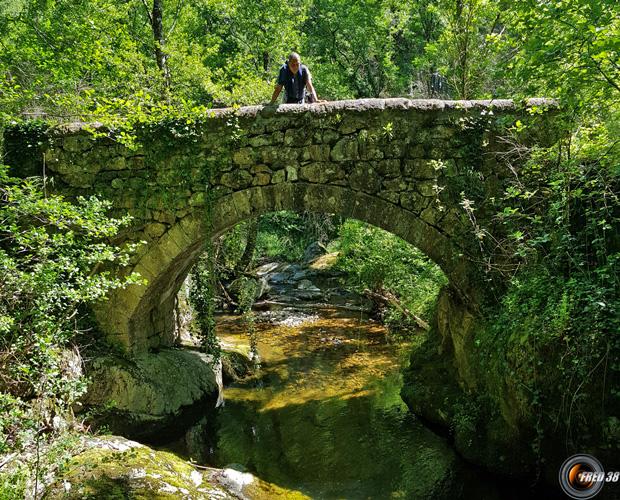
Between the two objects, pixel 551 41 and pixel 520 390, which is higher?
pixel 551 41

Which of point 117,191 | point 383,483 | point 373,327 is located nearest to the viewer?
point 383,483

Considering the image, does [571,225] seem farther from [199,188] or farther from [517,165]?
[199,188]

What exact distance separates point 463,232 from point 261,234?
12050 mm

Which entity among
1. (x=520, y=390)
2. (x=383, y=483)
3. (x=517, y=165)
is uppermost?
(x=517, y=165)

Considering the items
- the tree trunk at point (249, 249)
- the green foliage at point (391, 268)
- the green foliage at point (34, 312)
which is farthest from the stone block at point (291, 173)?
the tree trunk at point (249, 249)

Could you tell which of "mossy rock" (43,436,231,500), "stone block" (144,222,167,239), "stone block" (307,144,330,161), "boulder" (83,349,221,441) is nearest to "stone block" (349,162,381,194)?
"stone block" (307,144,330,161)

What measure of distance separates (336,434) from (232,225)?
2790mm

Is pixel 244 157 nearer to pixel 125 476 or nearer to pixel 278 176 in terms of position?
pixel 278 176

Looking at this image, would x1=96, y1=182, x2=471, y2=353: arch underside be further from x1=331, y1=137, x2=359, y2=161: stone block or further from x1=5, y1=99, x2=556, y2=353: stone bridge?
x1=331, y1=137, x2=359, y2=161: stone block

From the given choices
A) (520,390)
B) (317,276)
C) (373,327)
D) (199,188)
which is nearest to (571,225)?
(520,390)

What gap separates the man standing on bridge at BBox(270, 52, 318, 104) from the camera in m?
5.91

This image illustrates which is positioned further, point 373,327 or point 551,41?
point 373,327

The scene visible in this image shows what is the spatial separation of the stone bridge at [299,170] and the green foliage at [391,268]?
2.96 m

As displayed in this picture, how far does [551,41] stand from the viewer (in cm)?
358
